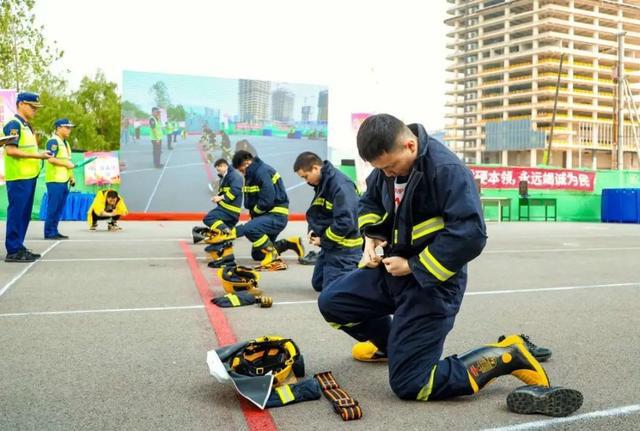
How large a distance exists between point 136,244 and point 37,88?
29.2 metres

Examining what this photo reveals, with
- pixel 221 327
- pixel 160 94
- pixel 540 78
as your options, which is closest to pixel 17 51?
pixel 160 94

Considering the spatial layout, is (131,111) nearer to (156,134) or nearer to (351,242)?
(156,134)

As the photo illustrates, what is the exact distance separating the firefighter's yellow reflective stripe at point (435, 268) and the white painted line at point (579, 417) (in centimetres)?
74

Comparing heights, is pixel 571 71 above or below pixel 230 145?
above

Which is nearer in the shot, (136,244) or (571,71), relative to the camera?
(136,244)

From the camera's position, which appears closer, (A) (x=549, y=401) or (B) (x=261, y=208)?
Answer: (A) (x=549, y=401)

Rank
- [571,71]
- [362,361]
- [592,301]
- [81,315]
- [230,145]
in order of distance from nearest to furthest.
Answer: [362,361] < [81,315] < [592,301] < [230,145] < [571,71]

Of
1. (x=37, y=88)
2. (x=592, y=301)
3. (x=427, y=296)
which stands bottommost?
(x=592, y=301)

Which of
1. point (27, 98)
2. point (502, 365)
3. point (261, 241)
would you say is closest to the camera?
point (502, 365)

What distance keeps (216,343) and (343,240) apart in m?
2.18

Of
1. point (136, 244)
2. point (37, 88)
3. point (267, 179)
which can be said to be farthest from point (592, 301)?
point (37, 88)

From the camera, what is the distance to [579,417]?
3115 mm

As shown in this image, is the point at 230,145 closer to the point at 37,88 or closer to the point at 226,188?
the point at 226,188

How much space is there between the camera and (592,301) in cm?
643
